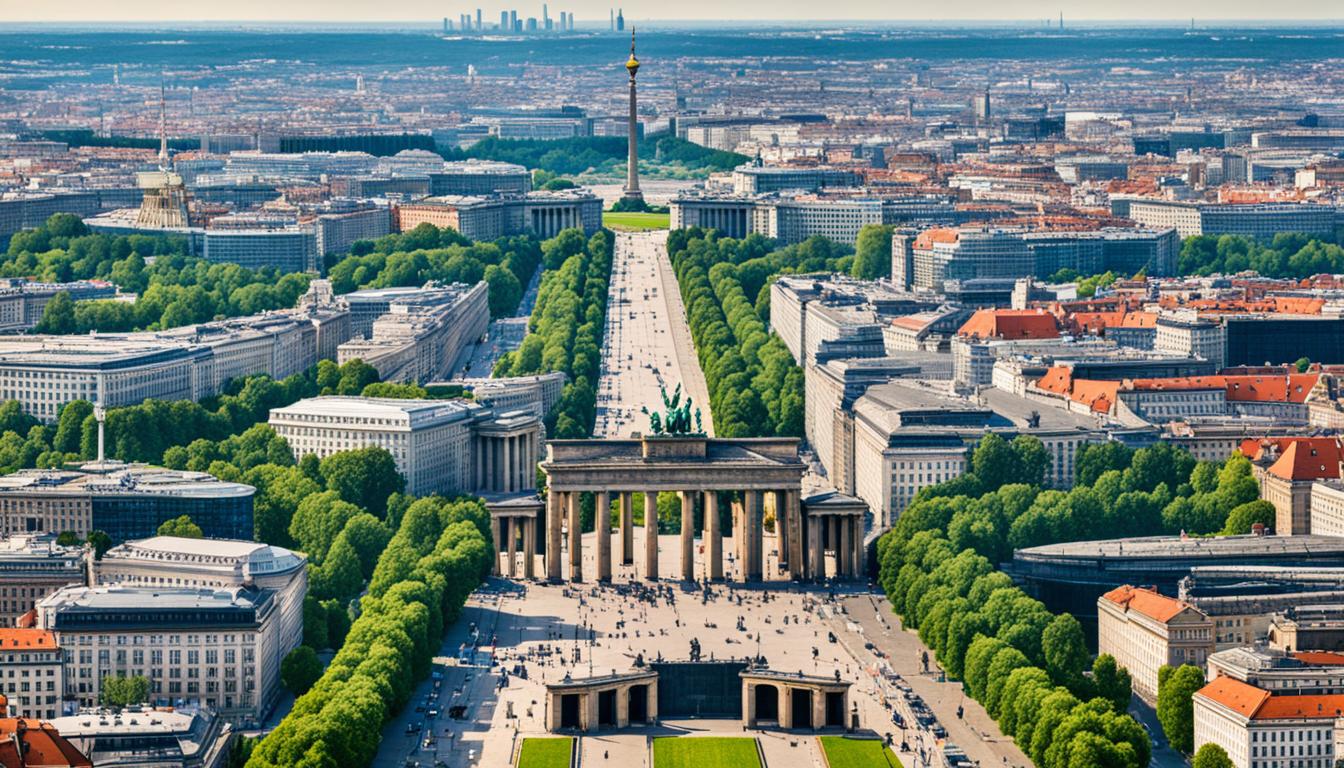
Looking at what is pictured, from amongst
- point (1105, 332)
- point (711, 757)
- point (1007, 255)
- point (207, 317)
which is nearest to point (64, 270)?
point (207, 317)

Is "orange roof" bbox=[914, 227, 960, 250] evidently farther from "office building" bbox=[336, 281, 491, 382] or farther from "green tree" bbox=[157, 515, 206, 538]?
"green tree" bbox=[157, 515, 206, 538]

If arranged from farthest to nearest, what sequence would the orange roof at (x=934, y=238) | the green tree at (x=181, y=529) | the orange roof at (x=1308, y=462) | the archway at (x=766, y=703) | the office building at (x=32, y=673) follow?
the orange roof at (x=934, y=238) < the orange roof at (x=1308, y=462) < the green tree at (x=181, y=529) < the archway at (x=766, y=703) < the office building at (x=32, y=673)

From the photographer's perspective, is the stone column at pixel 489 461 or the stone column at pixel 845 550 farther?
the stone column at pixel 489 461

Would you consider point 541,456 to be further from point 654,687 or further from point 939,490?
point 654,687

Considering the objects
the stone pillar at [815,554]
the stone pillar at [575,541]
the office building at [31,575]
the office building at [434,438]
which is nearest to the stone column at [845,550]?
the stone pillar at [815,554]

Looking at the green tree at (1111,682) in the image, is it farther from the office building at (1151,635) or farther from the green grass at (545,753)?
the green grass at (545,753)

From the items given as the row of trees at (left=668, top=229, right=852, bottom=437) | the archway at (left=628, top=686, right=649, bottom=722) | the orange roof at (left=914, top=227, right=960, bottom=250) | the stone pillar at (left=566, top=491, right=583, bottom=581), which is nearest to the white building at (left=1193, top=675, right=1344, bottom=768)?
the archway at (left=628, top=686, right=649, bottom=722)
